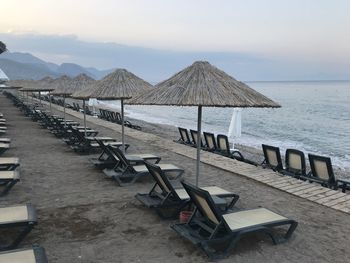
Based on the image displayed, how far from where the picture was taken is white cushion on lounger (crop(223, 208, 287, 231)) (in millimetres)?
4359

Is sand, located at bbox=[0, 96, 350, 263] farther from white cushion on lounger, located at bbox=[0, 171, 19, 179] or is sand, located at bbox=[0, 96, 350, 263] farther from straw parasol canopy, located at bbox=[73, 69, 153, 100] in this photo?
straw parasol canopy, located at bbox=[73, 69, 153, 100]

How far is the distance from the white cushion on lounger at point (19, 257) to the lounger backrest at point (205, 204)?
1721 mm

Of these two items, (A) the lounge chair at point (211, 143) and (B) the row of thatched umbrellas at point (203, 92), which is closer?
(B) the row of thatched umbrellas at point (203, 92)

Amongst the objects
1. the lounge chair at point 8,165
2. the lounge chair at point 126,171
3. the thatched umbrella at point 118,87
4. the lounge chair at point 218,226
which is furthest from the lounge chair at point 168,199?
the lounge chair at point 8,165

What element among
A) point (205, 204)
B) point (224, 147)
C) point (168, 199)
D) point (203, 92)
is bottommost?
point (224, 147)

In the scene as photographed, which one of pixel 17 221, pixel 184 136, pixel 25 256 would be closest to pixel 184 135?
pixel 184 136

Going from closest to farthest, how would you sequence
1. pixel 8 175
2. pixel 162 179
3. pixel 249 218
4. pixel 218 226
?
pixel 218 226 → pixel 249 218 → pixel 162 179 → pixel 8 175

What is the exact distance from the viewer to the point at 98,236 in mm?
4703

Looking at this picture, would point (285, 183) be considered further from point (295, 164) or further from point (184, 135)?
point (184, 135)

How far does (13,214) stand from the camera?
4391mm

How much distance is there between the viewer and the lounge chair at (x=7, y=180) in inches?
244

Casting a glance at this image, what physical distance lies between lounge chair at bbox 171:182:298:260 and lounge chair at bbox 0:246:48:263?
159 cm

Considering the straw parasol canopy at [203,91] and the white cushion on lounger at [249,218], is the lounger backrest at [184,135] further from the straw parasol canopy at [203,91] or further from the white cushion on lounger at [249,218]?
the white cushion on lounger at [249,218]

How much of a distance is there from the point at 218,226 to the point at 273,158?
582 centimetres
